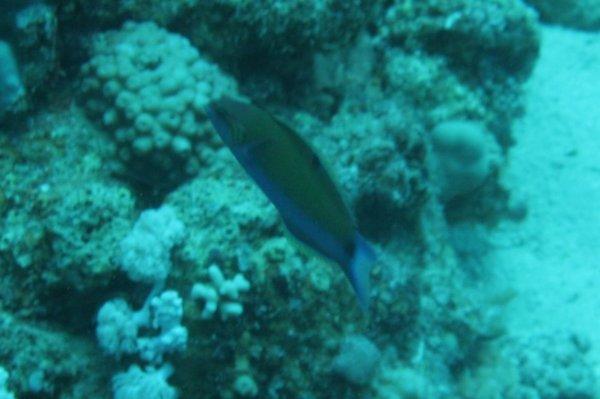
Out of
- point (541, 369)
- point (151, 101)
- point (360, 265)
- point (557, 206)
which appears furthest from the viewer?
point (557, 206)

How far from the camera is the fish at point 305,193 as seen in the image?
1.82m

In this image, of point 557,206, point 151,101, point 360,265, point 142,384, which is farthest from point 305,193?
point 557,206

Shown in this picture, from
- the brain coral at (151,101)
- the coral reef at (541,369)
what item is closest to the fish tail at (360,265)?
the brain coral at (151,101)

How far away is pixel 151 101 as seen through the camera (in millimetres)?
4094

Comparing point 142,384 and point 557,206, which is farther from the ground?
point 142,384

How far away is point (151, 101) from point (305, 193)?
2.64m

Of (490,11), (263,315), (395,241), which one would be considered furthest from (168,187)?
(490,11)

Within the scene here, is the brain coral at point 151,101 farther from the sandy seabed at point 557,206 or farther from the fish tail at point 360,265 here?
the sandy seabed at point 557,206

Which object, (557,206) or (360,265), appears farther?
(557,206)

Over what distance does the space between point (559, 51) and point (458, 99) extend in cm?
324

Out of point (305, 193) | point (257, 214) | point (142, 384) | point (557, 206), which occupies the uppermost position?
point (305, 193)

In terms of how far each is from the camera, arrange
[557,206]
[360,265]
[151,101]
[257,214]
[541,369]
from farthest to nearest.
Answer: [557,206]
[541,369]
[151,101]
[257,214]
[360,265]

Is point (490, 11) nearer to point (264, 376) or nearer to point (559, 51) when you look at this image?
point (559, 51)

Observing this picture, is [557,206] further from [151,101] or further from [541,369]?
[151,101]
